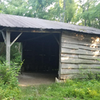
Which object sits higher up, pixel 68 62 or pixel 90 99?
pixel 68 62

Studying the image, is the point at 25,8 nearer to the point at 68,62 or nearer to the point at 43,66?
the point at 43,66

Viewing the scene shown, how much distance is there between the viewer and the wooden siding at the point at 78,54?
6629mm

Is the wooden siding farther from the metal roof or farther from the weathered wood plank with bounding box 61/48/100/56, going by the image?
the metal roof

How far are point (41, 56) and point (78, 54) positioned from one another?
16.4 feet

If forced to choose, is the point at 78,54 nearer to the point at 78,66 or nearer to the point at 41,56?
the point at 78,66

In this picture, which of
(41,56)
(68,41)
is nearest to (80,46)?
(68,41)

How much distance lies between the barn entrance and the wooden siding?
4139 mm

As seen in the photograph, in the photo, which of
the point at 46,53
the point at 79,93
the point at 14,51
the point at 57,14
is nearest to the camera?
the point at 79,93

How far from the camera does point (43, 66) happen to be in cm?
1148

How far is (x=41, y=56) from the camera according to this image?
11352 millimetres

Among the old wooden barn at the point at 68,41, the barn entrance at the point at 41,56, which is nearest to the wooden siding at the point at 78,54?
the old wooden barn at the point at 68,41

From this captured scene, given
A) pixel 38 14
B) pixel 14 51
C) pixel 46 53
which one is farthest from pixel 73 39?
pixel 38 14

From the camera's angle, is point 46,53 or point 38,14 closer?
point 46,53

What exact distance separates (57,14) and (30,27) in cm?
1788
